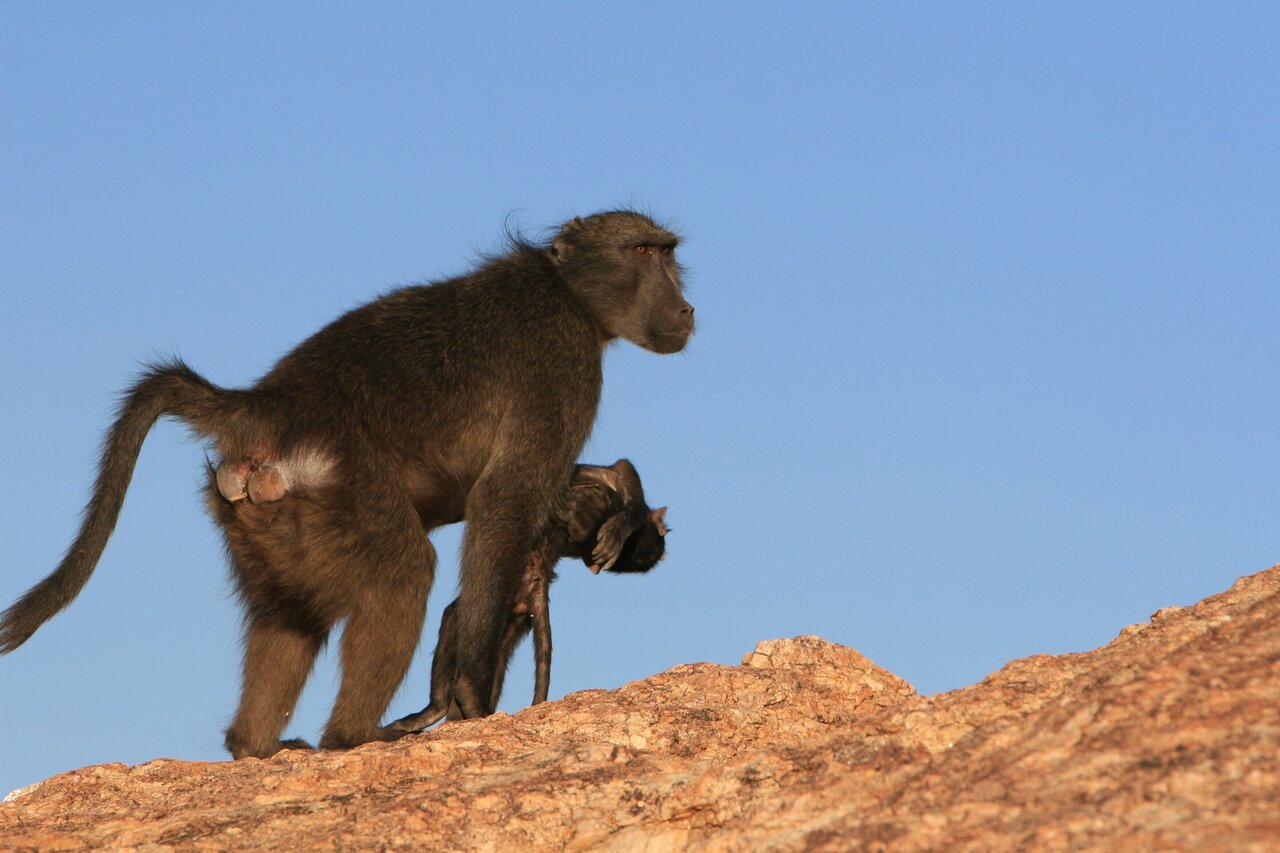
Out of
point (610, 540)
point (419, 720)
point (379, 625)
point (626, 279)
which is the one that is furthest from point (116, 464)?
point (626, 279)

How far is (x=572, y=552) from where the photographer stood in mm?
7039

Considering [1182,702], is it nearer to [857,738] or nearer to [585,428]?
[857,738]

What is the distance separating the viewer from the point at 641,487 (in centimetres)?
720

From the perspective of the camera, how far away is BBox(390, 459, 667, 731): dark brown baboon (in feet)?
20.6

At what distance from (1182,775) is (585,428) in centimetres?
431

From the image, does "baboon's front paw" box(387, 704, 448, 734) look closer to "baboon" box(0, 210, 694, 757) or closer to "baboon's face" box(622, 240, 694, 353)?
"baboon" box(0, 210, 694, 757)

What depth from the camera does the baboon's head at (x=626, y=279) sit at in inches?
276

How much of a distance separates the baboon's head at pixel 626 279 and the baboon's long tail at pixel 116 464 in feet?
6.33

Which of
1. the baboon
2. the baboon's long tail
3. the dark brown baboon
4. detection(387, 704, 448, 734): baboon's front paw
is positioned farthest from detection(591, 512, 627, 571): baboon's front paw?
the baboon's long tail

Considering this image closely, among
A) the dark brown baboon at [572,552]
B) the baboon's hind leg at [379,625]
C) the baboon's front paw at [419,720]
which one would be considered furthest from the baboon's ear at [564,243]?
the baboon's front paw at [419,720]

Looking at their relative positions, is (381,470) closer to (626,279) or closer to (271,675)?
(271,675)

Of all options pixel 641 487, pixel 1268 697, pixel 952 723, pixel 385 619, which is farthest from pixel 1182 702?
pixel 641 487

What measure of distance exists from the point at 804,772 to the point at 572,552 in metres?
4.02

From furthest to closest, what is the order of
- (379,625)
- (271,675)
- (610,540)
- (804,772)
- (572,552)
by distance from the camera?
(572,552) → (610,540) → (271,675) → (379,625) → (804,772)
